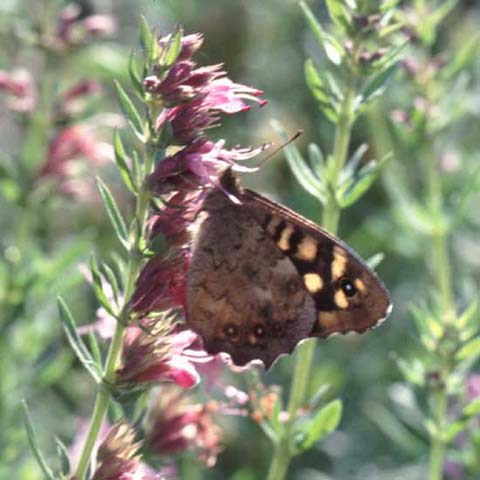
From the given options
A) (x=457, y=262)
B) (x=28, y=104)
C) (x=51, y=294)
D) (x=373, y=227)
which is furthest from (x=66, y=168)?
(x=457, y=262)

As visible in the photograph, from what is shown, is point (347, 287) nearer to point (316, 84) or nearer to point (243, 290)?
point (243, 290)

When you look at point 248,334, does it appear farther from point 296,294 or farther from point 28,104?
point 28,104

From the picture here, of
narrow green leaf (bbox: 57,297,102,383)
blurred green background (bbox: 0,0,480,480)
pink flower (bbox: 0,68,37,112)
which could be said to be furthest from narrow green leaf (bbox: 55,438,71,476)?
pink flower (bbox: 0,68,37,112)

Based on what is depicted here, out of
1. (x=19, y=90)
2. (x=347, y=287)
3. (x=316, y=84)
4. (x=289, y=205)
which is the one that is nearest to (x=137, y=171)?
(x=347, y=287)

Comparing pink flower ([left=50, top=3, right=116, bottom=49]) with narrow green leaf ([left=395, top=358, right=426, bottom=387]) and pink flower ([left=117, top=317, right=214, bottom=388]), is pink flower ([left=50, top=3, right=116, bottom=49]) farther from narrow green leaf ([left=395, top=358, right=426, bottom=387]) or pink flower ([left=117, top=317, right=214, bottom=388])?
pink flower ([left=117, top=317, right=214, bottom=388])

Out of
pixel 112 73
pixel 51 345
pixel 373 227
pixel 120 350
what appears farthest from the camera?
pixel 373 227

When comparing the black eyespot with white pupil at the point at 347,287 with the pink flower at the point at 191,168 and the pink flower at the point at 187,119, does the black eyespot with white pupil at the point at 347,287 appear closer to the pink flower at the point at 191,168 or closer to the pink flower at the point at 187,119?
the pink flower at the point at 191,168
